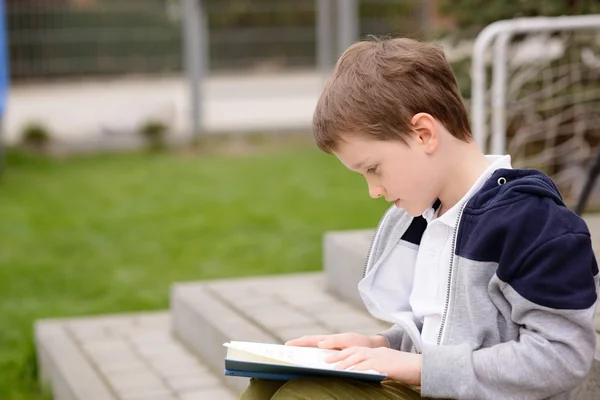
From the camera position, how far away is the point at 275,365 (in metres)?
1.79

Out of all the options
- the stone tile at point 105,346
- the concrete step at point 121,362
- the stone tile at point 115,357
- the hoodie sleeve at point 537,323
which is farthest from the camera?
the stone tile at point 105,346

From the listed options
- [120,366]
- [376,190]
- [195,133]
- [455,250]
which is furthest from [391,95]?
[195,133]

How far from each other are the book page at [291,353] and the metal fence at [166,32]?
11285 mm

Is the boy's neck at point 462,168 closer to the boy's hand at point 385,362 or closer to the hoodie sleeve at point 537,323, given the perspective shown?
the hoodie sleeve at point 537,323

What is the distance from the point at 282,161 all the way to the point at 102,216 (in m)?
2.97

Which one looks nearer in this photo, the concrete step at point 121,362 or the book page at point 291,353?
the book page at point 291,353

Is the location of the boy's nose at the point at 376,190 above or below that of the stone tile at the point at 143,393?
above

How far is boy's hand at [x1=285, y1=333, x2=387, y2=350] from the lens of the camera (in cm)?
203

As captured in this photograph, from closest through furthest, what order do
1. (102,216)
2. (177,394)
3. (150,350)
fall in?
(177,394), (150,350), (102,216)

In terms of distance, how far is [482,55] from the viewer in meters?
4.54

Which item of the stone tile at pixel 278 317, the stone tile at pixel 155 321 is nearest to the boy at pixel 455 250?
the stone tile at pixel 278 317

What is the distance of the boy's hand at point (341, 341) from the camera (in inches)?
79.8

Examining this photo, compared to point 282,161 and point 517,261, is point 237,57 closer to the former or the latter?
point 282,161

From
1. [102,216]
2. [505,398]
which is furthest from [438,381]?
[102,216]
